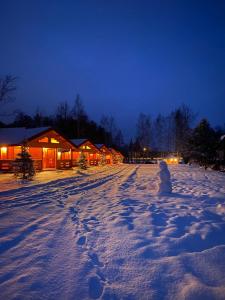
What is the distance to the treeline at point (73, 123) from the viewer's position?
5750 centimetres

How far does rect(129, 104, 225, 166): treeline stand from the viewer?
26.3 meters

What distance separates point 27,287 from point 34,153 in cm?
2728

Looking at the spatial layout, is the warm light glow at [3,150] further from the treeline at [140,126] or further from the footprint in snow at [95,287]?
the footprint in snow at [95,287]

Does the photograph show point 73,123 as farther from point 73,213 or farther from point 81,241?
point 81,241

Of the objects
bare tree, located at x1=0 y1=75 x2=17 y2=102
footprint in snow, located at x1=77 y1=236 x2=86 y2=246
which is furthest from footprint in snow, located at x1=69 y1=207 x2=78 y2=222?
bare tree, located at x1=0 y1=75 x2=17 y2=102

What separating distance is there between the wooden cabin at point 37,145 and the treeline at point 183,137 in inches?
601

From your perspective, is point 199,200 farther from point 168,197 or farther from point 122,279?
point 122,279

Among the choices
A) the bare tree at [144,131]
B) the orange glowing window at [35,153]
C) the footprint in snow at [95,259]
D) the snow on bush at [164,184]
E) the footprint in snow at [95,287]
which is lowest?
the footprint in snow at [95,287]

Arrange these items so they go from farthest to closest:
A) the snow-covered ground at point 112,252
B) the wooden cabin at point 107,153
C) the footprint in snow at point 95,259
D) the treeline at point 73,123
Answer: the treeline at point 73,123 < the wooden cabin at point 107,153 < the footprint in snow at point 95,259 < the snow-covered ground at point 112,252

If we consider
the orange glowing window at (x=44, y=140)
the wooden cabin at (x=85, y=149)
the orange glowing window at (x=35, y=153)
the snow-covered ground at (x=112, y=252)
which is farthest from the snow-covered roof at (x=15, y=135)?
the snow-covered ground at (x=112, y=252)

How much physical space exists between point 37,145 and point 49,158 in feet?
14.9

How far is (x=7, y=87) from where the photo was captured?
27688 millimetres

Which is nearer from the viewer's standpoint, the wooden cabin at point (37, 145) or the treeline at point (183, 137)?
the wooden cabin at point (37, 145)

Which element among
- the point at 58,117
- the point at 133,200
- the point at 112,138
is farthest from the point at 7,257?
the point at 112,138
